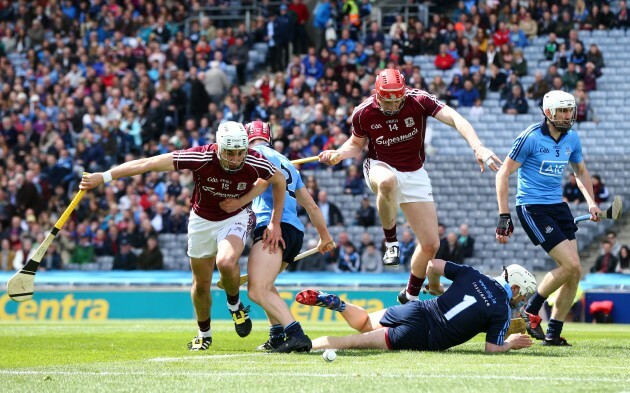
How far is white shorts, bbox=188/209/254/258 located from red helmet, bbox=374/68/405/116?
204cm

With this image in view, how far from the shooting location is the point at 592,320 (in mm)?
21781

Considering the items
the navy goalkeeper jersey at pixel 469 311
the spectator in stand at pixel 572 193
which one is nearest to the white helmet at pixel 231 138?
the navy goalkeeper jersey at pixel 469 311

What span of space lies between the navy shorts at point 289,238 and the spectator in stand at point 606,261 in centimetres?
1249

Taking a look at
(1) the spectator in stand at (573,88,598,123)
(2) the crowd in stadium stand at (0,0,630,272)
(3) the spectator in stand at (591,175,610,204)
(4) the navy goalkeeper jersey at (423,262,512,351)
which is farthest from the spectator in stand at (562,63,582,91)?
(4) the navy goalkeeper jersey at (423,262,512,351)

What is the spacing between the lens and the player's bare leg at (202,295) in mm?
12484

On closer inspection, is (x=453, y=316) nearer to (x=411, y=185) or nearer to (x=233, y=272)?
(x=233, y=272)

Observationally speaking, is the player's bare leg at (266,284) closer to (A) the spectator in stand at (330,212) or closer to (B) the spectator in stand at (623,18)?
(A) the spectator in stand at (330,212)

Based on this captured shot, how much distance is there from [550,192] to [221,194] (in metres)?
3.90

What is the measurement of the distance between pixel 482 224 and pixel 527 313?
12.7 meters

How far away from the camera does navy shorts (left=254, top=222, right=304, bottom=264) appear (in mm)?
12445

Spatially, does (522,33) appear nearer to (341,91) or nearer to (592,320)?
(341,91)

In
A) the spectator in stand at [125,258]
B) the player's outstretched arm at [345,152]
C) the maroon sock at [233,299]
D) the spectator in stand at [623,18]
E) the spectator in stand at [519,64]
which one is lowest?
the spectator in stand at [125,258]

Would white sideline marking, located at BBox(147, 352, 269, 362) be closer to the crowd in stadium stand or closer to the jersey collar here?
the jersey collar

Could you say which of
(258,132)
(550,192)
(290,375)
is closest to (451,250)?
(550,192)
